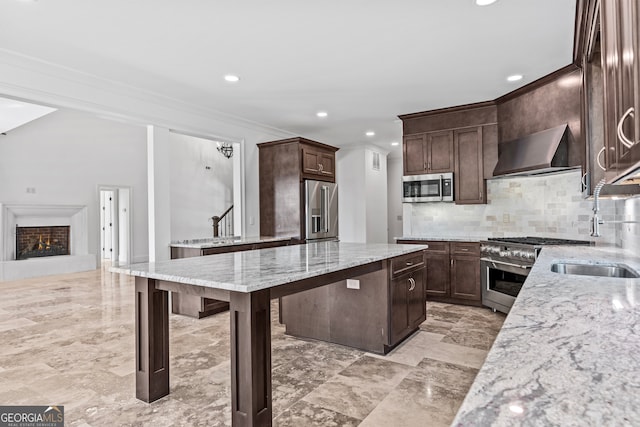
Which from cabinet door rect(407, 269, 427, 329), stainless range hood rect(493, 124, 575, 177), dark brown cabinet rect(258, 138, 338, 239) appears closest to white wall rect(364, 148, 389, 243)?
dark brown cabinet rect(258, 138, 338, 239)

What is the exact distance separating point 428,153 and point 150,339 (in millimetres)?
4155

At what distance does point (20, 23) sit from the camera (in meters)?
2.86

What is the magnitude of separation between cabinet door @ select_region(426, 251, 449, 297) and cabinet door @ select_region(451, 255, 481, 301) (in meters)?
0.08

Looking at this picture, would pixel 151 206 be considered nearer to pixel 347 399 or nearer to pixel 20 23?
pixel 20 23

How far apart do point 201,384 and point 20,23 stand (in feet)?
9.84

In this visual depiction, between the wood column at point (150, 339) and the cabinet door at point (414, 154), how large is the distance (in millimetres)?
3891

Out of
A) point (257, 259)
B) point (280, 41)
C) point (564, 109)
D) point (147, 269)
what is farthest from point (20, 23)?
point (564, 109)

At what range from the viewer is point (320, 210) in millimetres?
6059

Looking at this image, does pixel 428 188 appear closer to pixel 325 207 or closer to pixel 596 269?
pixel 325 207

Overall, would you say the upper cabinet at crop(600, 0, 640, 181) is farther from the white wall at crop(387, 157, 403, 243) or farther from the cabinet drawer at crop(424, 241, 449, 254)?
the white wall at crop(387, 157, 403, 243)

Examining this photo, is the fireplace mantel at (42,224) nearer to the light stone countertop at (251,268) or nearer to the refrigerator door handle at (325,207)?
the refrigerator door handle at (325,207)

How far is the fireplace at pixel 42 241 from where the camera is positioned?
740cm

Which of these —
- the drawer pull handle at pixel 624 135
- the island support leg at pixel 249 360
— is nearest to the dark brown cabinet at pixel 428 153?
the island support leg at pixel 249 360

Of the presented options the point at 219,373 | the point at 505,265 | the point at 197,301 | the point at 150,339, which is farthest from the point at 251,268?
the point at 505,265
